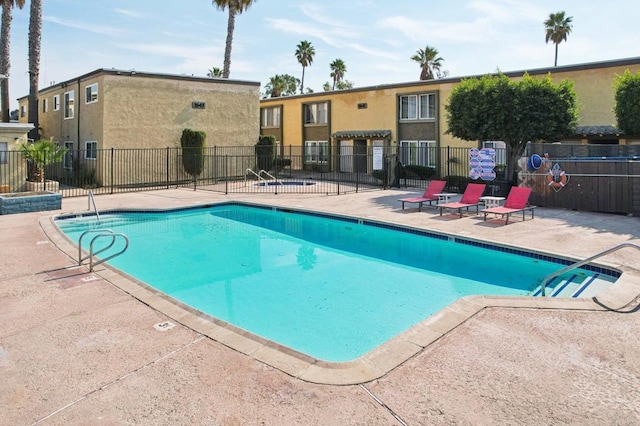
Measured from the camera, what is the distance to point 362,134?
101 feet

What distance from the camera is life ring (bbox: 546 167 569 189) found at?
15.6m

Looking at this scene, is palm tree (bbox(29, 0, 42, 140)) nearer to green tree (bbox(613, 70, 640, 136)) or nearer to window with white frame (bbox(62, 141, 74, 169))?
window with white frame (bbox(62, 141, 74, 169))

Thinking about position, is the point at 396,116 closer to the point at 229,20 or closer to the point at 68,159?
the point at 229,20

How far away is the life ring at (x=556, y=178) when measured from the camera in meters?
15.6

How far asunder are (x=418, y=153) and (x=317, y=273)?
20.4m

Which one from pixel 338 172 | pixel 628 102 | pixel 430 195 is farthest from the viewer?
pixel 338 172

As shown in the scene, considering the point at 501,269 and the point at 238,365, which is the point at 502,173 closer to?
the point at 501,269

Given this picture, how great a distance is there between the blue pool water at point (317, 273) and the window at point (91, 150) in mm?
10217

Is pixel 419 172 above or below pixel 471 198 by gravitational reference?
above

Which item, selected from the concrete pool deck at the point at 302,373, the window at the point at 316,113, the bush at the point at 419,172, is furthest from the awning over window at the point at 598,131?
the window at the point at 316,113

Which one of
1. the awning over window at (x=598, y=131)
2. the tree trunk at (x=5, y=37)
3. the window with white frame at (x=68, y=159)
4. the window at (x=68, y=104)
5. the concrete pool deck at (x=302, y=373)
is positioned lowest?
the concrete pool deck at (x=302, y=373)

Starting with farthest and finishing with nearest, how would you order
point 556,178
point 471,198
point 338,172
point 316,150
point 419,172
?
point 316,150 → point 419,172 → point 338,172 → point 556,178 → point 471,198

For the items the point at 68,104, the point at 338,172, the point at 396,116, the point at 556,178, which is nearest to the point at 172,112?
the point at 68,104

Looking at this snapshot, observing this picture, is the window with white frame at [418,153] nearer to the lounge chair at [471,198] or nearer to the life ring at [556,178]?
the life ring at [556,178]
